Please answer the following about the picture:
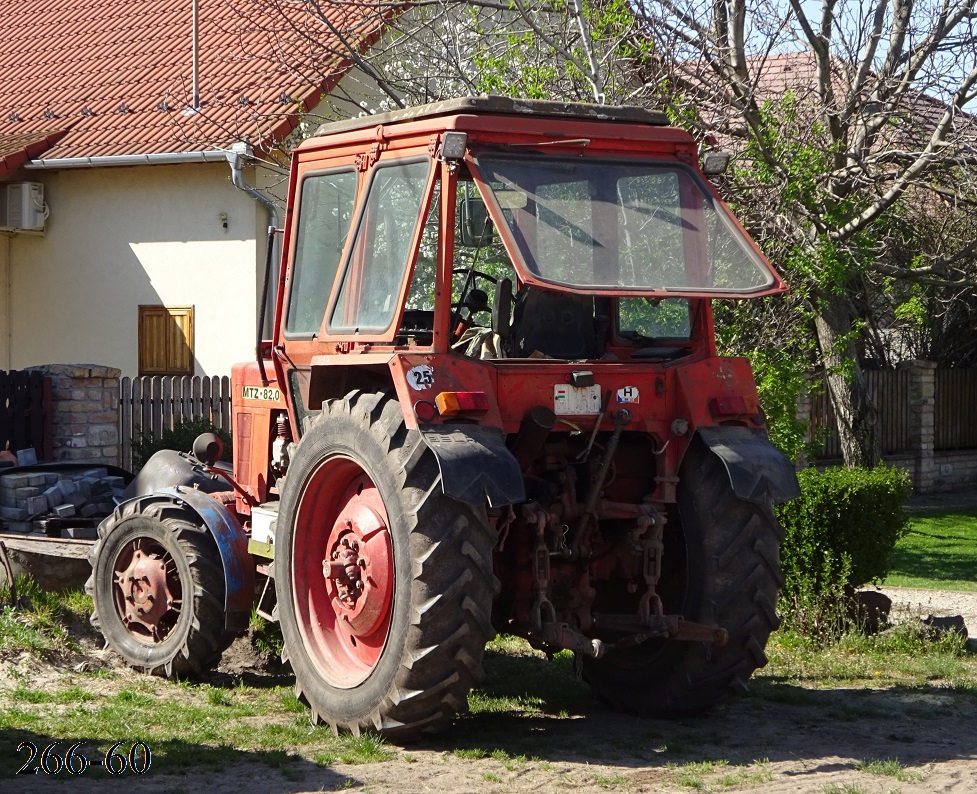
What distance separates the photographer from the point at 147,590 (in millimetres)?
7461

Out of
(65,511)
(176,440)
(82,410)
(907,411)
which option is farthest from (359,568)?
(907,411)

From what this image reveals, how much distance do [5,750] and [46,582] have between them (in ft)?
9.76

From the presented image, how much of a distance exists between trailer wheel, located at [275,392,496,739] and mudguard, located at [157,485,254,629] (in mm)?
613

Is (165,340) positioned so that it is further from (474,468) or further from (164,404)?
(474,468)

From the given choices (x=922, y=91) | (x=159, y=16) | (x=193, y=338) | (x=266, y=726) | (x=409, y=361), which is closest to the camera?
(x=409, y=361)

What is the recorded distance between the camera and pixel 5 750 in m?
5.76

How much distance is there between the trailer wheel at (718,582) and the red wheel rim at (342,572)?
4.75 ft

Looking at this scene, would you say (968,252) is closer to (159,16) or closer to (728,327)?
(728,327)

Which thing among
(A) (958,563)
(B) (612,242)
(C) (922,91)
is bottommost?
(A) (958,563)

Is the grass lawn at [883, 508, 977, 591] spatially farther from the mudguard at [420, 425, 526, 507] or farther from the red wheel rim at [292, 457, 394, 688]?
the mudguard at [420, 425, 526, 507]

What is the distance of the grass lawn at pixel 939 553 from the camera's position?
12.3 metres

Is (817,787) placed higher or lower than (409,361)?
Result: lower

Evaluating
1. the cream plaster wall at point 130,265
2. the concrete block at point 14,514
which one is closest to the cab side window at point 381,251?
the concrete block at point 14,514

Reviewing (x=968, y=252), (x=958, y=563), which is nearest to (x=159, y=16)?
(x=968, y=252)
